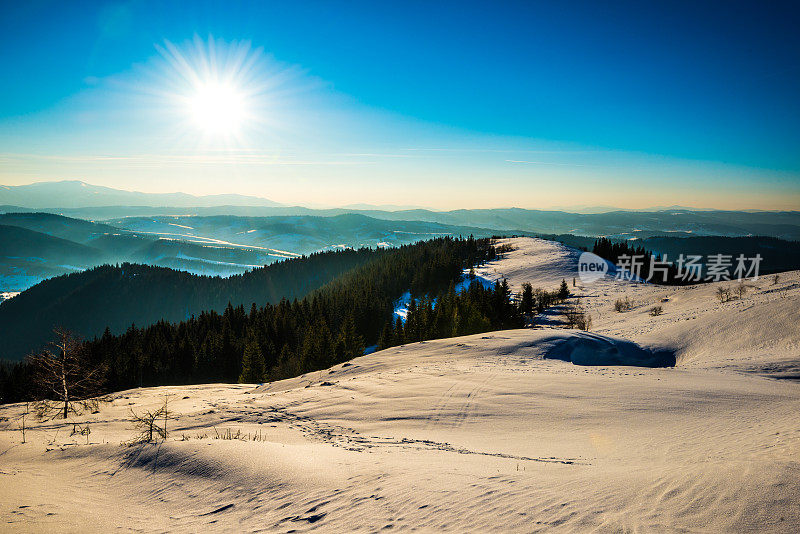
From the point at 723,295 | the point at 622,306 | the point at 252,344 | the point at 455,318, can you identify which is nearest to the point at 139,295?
the point at 252,344

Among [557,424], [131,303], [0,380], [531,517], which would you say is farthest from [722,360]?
[131,303]

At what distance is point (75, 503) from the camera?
596cm

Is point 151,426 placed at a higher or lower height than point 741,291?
lower

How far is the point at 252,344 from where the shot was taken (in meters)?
40.9

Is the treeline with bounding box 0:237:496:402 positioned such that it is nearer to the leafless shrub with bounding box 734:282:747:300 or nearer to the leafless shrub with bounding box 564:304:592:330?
the leafless shrub with bounding box 564:304:592:330

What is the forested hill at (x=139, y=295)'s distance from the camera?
141750mm

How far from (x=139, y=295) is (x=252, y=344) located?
162 meters

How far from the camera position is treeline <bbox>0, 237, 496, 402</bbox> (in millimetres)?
39094

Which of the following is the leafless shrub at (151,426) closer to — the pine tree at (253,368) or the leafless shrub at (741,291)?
the pine tree at (253,368)

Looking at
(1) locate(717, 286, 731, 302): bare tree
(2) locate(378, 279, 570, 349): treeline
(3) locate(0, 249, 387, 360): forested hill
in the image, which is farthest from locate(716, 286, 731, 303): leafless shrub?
(3) locate(0, 249, 387, 360): forested hill

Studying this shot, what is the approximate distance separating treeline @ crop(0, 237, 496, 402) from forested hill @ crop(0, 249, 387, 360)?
230 ft

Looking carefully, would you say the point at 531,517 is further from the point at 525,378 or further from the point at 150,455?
the point at 525,378

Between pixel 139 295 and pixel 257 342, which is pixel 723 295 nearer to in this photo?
pixel 257 342

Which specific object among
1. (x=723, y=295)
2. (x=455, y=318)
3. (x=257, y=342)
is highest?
(x=723, y=295)
